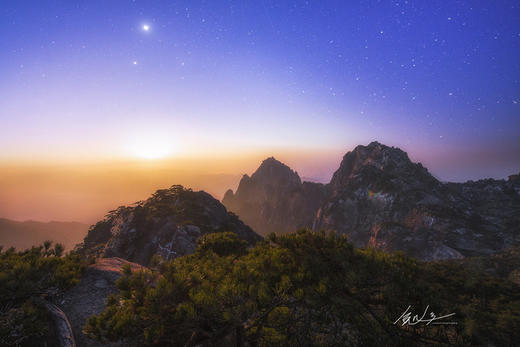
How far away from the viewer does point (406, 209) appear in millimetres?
87312

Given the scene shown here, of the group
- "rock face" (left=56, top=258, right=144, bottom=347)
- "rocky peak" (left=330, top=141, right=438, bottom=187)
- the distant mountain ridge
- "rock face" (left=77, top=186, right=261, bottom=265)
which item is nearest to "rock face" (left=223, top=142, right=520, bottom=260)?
"rocky peak" (left=330, top=141, right=438, bottom=187)

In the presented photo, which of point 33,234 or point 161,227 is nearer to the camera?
point 161,227

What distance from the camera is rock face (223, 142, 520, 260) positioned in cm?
6750

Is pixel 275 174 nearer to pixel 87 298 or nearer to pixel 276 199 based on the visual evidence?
pixel 276 199

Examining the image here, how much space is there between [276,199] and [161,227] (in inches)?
5581

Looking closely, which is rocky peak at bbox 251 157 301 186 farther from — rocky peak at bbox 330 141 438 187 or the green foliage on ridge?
the green foliage on ridge

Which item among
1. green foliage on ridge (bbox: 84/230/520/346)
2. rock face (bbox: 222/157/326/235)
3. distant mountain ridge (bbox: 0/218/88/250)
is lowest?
distant mountain ridge (bbox: 0/218/88/250)

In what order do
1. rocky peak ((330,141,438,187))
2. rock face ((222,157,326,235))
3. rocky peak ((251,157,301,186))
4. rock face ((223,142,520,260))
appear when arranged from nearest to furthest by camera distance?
rock face ((223,142,520,260)) < rocky peak ((330,141,438,187)) < rock face ((222,157,326,235)) < rocky peak ((251,157,301,186))

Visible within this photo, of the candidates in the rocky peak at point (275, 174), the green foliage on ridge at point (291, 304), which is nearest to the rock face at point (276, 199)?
the rocky peak at point (275, 174)

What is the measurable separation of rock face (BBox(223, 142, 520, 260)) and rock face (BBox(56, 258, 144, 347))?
80.9 meters

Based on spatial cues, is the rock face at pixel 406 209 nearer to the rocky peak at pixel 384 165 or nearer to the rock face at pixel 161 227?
the rocky peak at pixel 384 165

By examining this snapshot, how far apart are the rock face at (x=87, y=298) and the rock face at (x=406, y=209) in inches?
3184

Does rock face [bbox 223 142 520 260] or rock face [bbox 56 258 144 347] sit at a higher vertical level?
rock face [bbox 56 258 144 347]

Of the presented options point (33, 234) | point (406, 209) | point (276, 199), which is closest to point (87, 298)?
point (406, 209)
